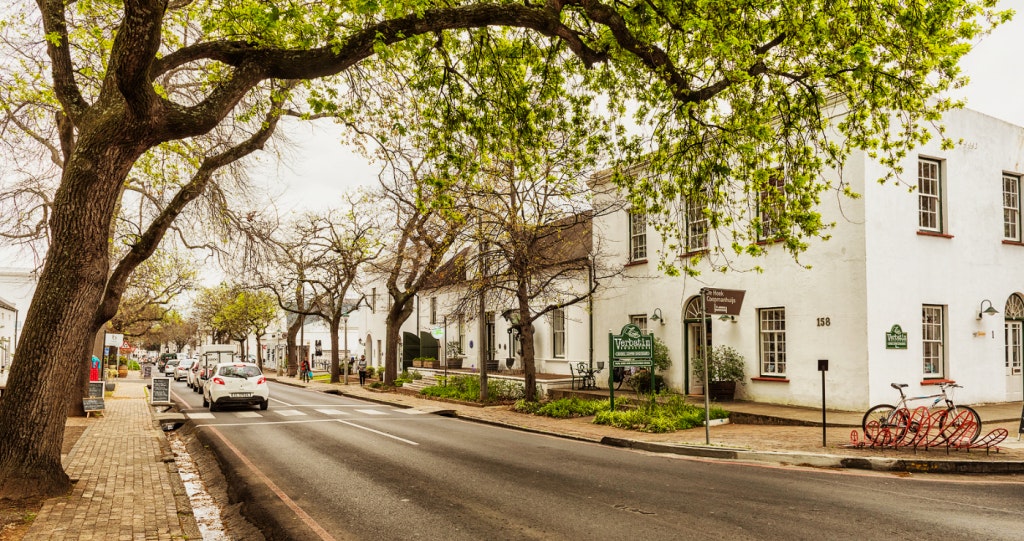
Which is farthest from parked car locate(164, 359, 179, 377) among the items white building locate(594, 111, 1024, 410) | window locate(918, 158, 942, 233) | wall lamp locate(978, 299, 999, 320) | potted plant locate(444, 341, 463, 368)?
wall lamp locate(978, 299, 999, 320)

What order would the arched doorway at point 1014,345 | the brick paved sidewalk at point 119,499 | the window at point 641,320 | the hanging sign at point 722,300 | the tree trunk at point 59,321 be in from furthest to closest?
the window at point 641,320
the arched doorway at point 1014,345
the hanging sign at point 722,300
the tree trunk at point 59,321
the brick paved sidewalk at point 119,499

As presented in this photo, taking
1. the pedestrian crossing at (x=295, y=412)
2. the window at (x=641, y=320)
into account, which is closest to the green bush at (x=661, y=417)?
the window at (x=641, y=320)

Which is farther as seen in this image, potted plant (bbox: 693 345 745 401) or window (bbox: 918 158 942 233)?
potted plant (bbox: 693 345 745 401)

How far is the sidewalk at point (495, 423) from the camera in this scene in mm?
7207

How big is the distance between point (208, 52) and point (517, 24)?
3.98 meters

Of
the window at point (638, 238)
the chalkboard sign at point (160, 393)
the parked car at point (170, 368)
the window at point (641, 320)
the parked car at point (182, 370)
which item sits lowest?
the parked car at point (170, 368)

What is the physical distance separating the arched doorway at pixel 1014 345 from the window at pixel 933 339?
2.74 metres

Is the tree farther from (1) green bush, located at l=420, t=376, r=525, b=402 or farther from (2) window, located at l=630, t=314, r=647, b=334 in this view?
(1) green bush, located at l=420, t=376, r=525, b=402

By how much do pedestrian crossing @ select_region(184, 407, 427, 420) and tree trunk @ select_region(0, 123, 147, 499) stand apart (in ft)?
41.3

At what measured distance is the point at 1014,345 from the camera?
1923cm

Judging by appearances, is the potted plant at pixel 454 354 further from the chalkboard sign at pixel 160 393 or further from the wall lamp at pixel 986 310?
the wall lamp at pixel 986 310

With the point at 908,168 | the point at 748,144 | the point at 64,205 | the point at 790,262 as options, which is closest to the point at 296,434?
the point at 64,205

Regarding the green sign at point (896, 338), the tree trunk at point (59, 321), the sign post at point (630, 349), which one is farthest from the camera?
the sign post at point (630, 349)

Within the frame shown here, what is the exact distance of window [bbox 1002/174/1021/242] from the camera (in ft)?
63.5
